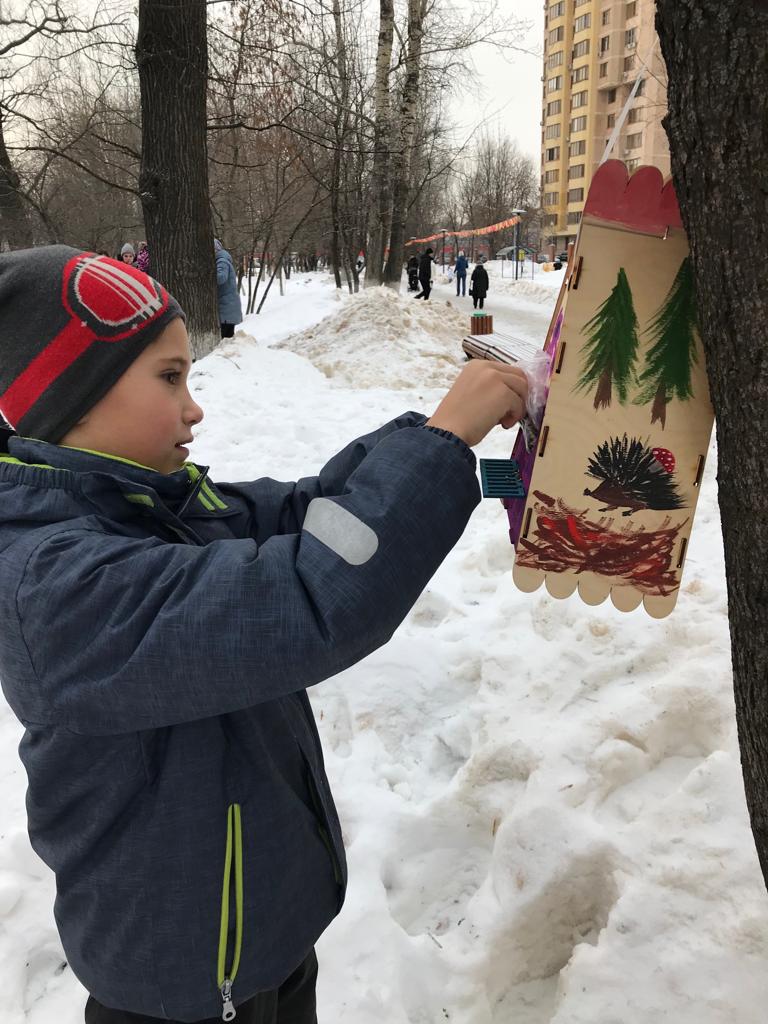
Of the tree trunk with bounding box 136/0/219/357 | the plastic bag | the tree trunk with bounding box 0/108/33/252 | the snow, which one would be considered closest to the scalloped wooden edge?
the plastic bag

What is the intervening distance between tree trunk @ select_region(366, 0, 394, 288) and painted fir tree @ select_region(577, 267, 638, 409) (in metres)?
11.3

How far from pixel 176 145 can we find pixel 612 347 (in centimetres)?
683

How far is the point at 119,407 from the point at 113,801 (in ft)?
1.97

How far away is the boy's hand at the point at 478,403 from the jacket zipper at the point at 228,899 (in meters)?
0.68

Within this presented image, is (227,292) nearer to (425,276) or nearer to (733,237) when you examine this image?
(733,237)

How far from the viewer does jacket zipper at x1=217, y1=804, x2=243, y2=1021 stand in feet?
3.83

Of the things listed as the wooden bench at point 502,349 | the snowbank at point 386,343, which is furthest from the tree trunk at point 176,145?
the wooden bench at point 502,349

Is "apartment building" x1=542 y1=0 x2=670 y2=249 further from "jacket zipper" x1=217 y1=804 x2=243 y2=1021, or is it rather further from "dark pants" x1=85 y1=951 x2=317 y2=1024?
"jacket zipper" x1=217 y1=804 x2=243 y2=1021

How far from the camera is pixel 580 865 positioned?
2053 mm

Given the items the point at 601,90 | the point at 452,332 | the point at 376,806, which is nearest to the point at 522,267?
the point at 601,90

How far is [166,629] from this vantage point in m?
0.92

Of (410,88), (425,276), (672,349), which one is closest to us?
(672,349)

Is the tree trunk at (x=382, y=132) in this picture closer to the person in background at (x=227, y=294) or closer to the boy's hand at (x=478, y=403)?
the person in background at (x=227, y=294)

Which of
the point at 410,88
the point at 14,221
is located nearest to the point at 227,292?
the point at 14,221
